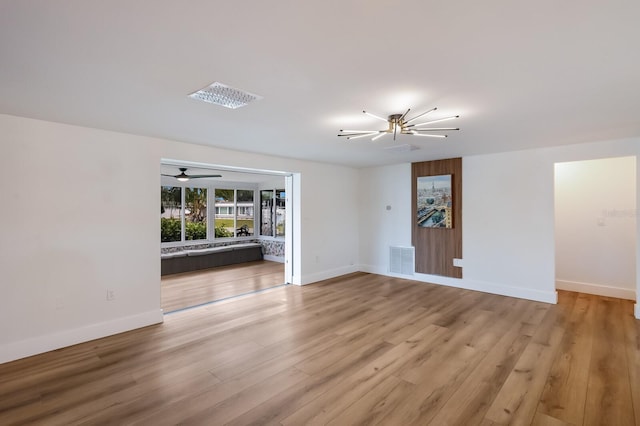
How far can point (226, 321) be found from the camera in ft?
13.4

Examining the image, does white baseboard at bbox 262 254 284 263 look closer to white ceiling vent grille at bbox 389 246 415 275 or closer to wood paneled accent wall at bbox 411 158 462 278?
white ceiling vent grille at bbox 389 246 415 275

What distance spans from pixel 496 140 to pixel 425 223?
227cm

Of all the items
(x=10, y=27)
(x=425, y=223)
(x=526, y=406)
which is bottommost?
(x=526, y=406)

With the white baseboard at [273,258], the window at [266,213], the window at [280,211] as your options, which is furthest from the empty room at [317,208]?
the window at [266,213]

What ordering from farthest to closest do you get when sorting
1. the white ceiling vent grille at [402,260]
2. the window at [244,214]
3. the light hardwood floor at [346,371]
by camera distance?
the window at [244,214]
the white ceiling vent grille at [402,260]
the light hardwood floor at [346,371]

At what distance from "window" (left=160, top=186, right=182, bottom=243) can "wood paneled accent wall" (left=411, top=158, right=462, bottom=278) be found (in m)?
6.11

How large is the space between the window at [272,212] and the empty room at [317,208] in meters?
3.21

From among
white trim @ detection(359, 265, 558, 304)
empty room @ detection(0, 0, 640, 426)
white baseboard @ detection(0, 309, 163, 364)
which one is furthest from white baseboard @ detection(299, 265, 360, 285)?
white baseboard @ detection(0, 309, 163, 364)

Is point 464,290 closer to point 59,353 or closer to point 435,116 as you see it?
point 435,116

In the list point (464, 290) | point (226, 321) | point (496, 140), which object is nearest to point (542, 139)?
point (496, 140)

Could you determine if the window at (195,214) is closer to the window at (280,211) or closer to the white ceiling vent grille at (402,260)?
the window at (280,211)

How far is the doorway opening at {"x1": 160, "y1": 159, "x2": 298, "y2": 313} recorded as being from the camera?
6.06 meters

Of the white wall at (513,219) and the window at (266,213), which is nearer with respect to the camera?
the white wall at (513,219)

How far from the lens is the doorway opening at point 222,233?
6.06 m
